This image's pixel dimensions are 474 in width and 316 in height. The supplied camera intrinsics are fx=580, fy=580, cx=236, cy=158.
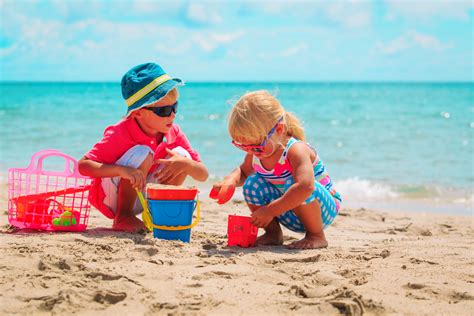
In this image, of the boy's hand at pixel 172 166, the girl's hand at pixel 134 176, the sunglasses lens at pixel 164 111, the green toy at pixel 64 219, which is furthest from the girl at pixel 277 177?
the green toy at pixel 64 219

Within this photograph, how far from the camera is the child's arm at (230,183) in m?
3.49

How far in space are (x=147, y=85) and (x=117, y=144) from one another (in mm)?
429

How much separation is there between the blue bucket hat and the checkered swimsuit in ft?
2.40

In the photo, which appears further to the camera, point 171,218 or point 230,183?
point 230,183

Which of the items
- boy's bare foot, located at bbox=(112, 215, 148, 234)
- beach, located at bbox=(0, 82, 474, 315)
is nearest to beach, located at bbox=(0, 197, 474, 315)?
beach, located at bbox=(0, 82, 474, 315)

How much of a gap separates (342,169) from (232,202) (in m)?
3.52

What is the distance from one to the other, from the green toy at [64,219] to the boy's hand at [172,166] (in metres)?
0.64

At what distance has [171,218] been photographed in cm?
347

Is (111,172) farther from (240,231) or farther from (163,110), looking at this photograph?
(240,231)

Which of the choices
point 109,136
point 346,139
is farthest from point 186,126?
point 109,136

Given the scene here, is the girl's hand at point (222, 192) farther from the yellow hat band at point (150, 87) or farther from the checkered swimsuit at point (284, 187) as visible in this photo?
the yellow hat band at point (150, 87)

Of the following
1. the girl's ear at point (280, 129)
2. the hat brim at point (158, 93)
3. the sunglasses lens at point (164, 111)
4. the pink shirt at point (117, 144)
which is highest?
the hat brim at point (158, 93)

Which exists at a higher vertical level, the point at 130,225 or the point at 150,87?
the point at 150,87

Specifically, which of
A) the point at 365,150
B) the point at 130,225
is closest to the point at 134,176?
the point at 130,225
